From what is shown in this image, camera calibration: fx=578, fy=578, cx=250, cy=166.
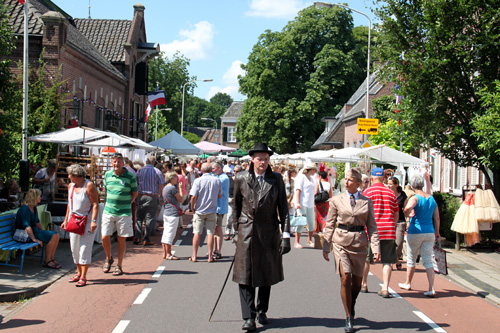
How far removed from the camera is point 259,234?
21.3 feet

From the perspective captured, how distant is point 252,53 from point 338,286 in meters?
43.4

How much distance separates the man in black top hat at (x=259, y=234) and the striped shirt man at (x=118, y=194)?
3303 mm

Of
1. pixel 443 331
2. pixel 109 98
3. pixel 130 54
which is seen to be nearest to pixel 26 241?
pixel 443 331

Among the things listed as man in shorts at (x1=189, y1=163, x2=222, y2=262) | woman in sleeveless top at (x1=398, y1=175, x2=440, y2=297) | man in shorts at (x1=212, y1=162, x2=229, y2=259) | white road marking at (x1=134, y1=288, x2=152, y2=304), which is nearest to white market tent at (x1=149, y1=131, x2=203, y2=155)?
man in shorts at (x1=212, y1=162, x2=229, y2=259)

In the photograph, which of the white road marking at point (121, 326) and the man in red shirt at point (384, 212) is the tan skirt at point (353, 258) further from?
the white road marking at point (121, 326)

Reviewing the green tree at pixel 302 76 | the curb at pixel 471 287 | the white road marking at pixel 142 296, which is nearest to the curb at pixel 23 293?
the white road marking at pixel 142 296

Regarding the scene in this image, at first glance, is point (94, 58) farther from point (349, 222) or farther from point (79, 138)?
point (349, 222)

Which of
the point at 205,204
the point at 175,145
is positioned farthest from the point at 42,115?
the point at 205,204

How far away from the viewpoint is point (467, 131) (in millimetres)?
14227

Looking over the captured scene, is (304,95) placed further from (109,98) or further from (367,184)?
(367,184)

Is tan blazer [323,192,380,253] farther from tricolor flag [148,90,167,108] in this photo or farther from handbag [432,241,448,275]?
tricolor flag [148,90,167,108]

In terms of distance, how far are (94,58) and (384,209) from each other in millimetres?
23762

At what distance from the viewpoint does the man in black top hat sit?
21.1ft

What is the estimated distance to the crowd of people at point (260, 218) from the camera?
6.53 metres
